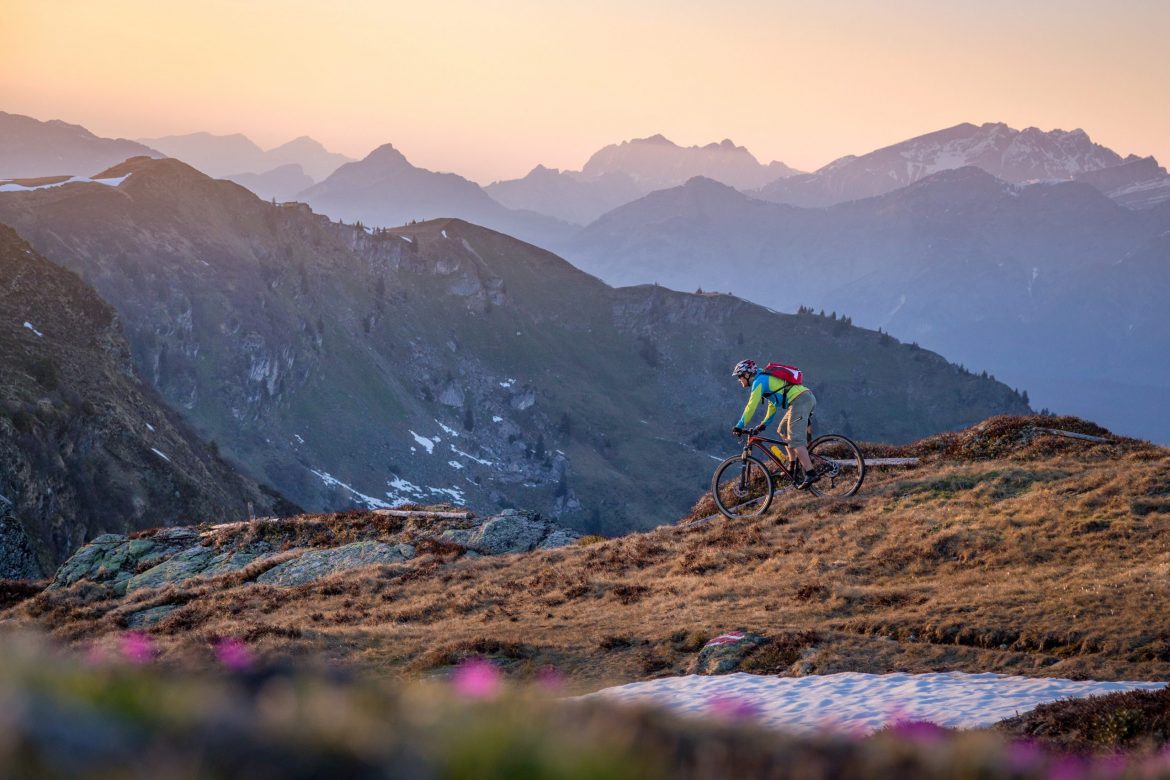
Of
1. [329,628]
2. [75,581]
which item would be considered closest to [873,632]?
Answer: [329,628]

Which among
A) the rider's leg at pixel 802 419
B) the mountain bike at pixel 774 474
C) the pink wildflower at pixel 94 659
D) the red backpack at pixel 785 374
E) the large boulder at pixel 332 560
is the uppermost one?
the red backpack at pixel 785 374

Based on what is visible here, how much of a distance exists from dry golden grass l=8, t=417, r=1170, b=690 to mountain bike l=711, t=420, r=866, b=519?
0.80 metres

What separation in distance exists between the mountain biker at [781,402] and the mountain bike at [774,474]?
362 millimetres

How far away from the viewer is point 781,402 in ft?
87.2

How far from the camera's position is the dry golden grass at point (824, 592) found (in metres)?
16.8

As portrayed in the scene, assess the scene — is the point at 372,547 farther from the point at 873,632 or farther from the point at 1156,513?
the point at 1156,513

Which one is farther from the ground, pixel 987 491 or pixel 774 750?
pixel 774 750

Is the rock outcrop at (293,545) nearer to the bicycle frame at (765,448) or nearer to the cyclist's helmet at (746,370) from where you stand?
the bicycle frame at (765,448)

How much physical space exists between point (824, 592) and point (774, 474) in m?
7.96

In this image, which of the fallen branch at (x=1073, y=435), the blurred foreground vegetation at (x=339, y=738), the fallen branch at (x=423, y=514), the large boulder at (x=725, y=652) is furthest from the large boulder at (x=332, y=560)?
the blurred foreground vegetation at (x=339, y=738)

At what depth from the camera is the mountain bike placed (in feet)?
93.8

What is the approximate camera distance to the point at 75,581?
114ft

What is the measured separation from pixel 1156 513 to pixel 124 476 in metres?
103

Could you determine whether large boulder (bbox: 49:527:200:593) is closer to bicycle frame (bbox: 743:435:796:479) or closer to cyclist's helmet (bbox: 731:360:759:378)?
bicycle frame (bbox: 743:435:796:479)
